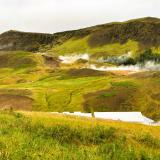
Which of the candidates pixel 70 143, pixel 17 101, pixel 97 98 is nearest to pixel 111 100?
pixel 97 98

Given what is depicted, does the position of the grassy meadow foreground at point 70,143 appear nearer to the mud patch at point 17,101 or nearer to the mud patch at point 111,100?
the mud patch at point 111,100

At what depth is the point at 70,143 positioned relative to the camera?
24875mm

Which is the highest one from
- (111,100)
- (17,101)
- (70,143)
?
(70,143)

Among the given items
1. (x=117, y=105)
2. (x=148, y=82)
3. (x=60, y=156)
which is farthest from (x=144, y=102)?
(x=60, y=156)

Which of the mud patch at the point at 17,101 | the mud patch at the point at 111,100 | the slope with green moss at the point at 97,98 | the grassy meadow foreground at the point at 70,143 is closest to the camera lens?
the grassy meadow foreground at the point at 70,143

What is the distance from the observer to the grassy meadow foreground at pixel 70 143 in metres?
19.2

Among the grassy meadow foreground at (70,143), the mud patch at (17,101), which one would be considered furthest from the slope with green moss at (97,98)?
the grassy meadow foreground at (70,143)

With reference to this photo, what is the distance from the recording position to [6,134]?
23.4 metres

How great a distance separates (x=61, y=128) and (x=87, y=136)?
1.83 m

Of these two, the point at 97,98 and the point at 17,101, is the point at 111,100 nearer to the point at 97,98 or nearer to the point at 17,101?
the point at 97,98

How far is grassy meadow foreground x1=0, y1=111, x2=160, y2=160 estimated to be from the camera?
19.2m

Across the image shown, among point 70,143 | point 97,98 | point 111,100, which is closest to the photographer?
point 70,143

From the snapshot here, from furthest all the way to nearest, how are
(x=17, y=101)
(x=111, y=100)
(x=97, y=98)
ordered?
(x=97, y=98) → (x=17, y=101) → (x=111, y=100)

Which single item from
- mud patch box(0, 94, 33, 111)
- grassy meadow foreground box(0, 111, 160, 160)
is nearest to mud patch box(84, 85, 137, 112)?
mud patch box(0, 94, 33, 111)
